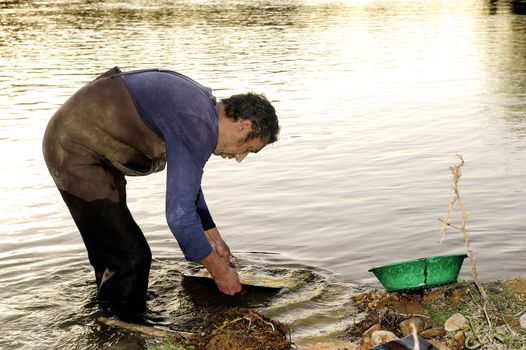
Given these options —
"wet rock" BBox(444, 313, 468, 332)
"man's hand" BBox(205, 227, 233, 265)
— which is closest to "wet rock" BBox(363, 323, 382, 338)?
"wet rock" BBox(444, 313, 468, 332)

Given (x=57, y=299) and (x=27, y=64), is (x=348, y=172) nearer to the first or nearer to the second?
(x=57, y=299)

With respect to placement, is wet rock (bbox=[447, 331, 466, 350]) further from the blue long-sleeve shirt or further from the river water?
the blue long-sleeve shirt

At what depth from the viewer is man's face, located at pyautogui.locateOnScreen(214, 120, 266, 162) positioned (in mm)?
4664

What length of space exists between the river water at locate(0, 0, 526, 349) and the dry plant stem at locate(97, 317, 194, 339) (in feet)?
0.21

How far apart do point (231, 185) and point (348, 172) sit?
168 centimetres

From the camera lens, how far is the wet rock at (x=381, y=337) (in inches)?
183

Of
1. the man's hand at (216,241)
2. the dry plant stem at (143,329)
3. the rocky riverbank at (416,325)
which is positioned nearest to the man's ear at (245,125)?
the rocky riverbank at (416,325)

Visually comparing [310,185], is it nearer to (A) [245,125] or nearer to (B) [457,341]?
(A) [245,125]

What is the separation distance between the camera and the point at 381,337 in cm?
469

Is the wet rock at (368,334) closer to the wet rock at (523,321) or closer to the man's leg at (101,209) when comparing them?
the wet rock at (523,321)

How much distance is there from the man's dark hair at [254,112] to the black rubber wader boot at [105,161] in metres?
0.63

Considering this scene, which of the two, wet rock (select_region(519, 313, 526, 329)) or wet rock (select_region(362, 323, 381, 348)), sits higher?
wet rock (select_region(519, 313, 526, 329))

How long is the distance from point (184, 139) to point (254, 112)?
0.48 meters

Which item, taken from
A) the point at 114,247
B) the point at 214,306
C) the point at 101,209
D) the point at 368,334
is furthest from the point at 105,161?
the point at 368,334
